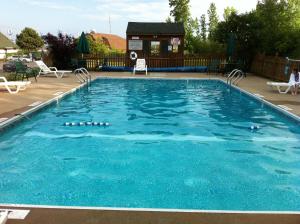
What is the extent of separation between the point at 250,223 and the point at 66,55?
2187cm

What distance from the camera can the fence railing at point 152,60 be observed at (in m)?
24.5

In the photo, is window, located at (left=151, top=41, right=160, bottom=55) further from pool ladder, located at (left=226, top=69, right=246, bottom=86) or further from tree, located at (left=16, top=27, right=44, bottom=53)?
tree, located at (left=16, top=27, right=44, bottom=53)

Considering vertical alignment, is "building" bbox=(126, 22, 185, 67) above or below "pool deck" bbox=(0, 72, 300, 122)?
above

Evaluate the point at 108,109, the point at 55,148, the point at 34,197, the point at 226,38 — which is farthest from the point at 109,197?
the point at 226,38

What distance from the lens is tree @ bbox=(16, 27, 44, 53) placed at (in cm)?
8594

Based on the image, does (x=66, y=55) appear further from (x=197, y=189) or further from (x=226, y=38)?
(x=197, y=189)

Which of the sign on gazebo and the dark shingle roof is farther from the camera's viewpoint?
the sign on gazebo

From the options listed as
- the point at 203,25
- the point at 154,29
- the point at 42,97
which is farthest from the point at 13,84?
the point at 203,25

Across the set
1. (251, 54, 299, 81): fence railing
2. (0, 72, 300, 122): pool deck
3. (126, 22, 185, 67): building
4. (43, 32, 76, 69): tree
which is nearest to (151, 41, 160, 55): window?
(126, 22, 185, 67): building

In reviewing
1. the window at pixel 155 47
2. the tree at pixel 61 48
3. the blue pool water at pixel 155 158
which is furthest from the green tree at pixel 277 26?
the tree at pixel 61 48

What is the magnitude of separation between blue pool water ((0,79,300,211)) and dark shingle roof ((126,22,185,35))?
13.4m

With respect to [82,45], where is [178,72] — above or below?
below

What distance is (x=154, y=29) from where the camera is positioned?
2495 cm

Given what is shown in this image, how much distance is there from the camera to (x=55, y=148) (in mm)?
7367
